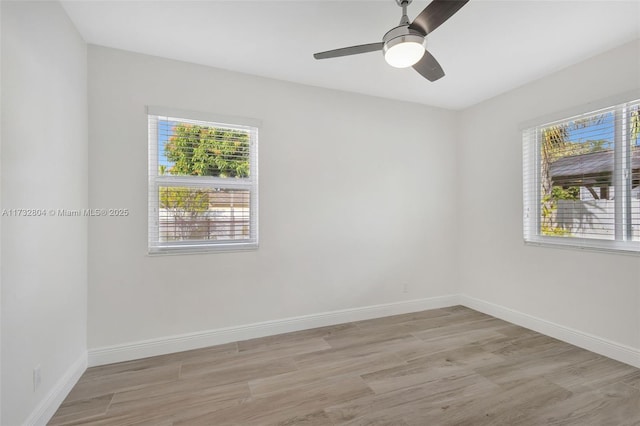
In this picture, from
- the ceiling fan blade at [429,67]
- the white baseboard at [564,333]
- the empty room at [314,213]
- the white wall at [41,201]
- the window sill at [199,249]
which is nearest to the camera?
the white wall at [41,201]

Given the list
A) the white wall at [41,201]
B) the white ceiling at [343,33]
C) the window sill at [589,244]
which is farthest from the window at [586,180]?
the white wall at [41,201]

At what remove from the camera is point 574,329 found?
2744 millimetres

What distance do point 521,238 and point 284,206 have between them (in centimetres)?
264

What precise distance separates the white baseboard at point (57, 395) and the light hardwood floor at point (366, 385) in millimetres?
48

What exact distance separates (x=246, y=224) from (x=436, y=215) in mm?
2466

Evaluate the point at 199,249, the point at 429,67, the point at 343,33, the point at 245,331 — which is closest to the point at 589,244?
the point at 429,67

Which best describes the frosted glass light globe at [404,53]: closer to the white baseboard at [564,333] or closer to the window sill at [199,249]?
the window sill at [199,249]

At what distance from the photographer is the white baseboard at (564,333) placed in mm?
2396

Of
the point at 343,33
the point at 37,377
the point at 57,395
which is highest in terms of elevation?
the point at 343,33

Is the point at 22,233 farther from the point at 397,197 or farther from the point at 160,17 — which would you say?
the point at 397,197

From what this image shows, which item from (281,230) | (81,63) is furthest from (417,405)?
(81,63)

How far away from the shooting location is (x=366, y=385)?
6.93 ft

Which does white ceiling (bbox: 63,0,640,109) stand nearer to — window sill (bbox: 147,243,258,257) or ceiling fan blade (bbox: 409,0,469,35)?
ceiling fan blade (bbox: 409,0,469,35)

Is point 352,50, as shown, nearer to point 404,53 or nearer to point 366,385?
point 404,53
